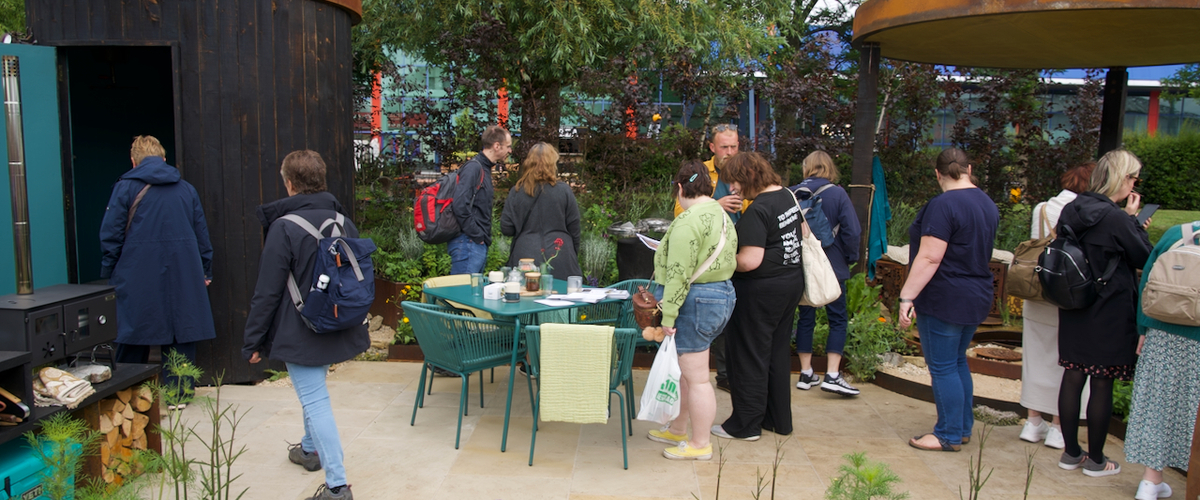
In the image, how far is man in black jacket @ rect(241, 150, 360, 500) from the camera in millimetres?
3297

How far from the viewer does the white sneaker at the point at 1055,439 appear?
4.35 meters

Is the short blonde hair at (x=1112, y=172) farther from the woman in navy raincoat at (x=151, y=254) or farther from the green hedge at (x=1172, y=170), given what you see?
the green hedge at (x=1172, y=170)

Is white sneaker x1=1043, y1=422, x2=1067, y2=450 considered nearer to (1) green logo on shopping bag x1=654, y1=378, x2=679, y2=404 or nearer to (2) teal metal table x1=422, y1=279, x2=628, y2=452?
(1) green logo on shopping bag x1=654, y1=378, x2=679, y2=404

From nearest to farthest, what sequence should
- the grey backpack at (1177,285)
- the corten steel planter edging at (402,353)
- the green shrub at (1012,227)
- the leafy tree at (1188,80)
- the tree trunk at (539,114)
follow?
the grey backpack at (1177,285) < the corten steel planter edging at (402,353) < the green shrub at (1012,227) < the tree trunk at (539,114) < the leafy tree at (1188,80)

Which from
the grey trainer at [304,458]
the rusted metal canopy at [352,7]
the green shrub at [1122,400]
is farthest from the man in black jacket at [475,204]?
the green shrub at [1122,400]

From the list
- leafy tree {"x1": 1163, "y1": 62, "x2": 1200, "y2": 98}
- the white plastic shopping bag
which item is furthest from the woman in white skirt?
leafy tree {"x1": 1163, "y1": 62, "x2": 1200, "y2": 98}

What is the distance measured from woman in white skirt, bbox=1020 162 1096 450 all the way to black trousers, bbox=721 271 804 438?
4.19 feet

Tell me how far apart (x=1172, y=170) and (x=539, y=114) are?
13.6 meters

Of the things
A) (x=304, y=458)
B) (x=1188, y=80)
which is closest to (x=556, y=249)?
(x=304, y=458)

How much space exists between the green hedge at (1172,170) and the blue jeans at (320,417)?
1667 cm

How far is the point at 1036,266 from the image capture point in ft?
13.2

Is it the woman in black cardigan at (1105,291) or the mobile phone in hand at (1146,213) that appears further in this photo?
the mobile phone in hand at (1146,213)

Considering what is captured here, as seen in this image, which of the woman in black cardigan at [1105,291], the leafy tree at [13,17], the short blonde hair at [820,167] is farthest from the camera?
the leafy tree at [13,17]

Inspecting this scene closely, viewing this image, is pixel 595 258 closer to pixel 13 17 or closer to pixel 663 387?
pixel 663 387
